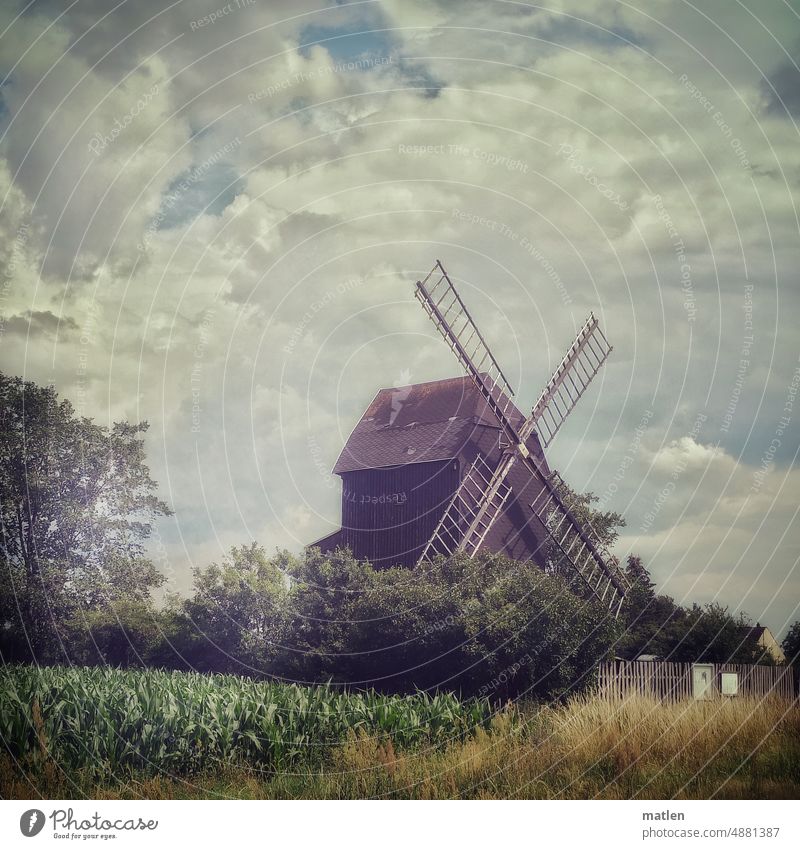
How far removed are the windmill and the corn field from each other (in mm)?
11572

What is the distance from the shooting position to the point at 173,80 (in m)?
20.6

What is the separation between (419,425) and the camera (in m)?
36.2

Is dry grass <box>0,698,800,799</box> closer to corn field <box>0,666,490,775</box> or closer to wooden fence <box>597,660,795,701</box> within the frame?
corn field <box>0,666,490,775</box>

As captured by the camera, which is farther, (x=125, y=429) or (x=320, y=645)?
(x=125, y=429)

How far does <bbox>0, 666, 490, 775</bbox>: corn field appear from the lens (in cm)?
1677

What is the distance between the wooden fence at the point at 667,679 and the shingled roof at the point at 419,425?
981cm

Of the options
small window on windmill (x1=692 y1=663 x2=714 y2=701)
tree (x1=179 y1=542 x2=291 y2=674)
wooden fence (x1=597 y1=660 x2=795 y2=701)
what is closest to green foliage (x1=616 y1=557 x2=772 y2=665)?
wooden fence (x1=597 y1=660 x2=795 y2=701)

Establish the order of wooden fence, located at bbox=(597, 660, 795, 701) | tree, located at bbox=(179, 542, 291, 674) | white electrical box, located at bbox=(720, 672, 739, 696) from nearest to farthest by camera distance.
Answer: white electrical box, located at bbox=(720, 672, 739, 696) → wooden fence, located at bbox=(597, 660, 795, 701) → tree, located at bbox=(179, 542, 291, 674)

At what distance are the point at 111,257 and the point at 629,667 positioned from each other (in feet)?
55.8

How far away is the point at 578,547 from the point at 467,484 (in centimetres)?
524

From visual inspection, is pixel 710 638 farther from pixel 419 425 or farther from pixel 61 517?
pixel 61 517
